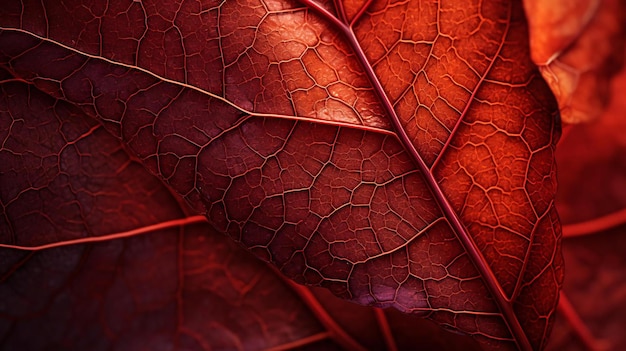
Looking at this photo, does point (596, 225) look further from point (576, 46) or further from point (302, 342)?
point (302, 342)

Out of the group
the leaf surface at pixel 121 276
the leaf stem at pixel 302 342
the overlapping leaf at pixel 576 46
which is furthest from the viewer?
the leaf stem at pixel 302 342

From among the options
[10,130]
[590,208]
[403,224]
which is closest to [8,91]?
[10,130]

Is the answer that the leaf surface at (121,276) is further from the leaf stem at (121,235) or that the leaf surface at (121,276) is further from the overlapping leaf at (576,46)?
the overlapping leaf at (576,46)

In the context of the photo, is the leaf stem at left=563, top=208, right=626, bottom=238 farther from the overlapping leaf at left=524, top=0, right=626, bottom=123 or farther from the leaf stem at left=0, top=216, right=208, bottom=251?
the leaf stem at left=0, top=216, right=208, bottom=251

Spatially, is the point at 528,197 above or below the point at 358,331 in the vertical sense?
above

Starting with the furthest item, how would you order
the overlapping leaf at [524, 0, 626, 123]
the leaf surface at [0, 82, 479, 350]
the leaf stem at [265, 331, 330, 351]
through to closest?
the leaf stem at [265, 331, 330, 351], the leaf surface at [0, 82, 479, 350], the overlapping leaf at [524, 0, 626, 123]

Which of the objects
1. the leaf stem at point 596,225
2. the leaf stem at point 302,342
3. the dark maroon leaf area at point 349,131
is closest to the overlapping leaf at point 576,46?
the dark maroon leaf area at point 349,131

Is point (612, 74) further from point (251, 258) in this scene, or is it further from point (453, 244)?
point (251, 258)

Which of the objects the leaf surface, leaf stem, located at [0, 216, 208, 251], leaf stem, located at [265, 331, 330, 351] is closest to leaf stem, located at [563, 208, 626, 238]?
the leaf surface
